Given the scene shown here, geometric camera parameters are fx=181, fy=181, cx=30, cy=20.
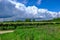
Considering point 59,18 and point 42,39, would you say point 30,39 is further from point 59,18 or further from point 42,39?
point 59,18

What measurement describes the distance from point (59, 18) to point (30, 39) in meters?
135

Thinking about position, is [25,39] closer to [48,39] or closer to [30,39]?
[30,39]

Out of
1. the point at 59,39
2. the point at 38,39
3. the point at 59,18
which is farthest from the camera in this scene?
the point at 59,18

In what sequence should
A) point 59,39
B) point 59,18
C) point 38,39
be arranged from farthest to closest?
point 59,18 < point 59,39 < point 38,39

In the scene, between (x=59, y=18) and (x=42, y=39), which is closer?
(x=42, y=39)

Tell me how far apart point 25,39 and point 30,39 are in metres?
0.60

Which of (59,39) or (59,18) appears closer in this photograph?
(59,39)

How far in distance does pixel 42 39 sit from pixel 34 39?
34.6 inches

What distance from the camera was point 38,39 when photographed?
19.6 meters

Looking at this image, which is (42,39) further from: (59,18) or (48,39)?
(59,18)

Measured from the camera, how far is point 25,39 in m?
20.1

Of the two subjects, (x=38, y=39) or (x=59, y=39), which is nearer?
(x=38, y=39)

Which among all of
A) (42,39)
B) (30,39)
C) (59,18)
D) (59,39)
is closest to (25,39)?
(30,39)

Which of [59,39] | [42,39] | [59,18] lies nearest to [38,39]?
[42,39]
